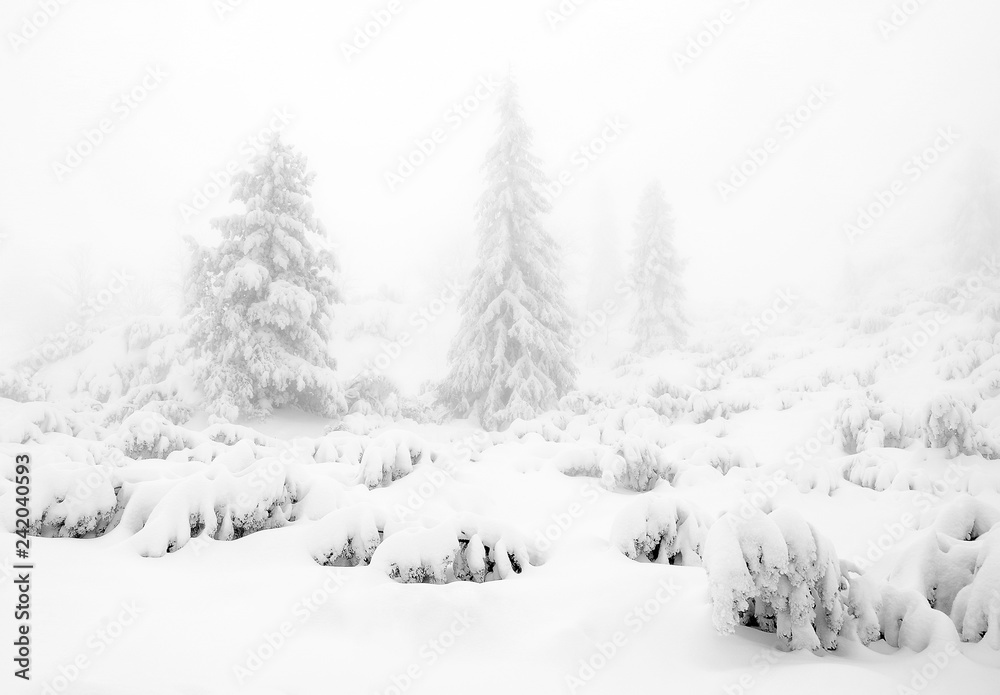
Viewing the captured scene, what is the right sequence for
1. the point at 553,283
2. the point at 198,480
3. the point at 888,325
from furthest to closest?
the point at 888,325 < the point at 553,283 < the point at 198,480

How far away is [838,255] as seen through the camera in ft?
175

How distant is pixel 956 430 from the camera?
5.70m

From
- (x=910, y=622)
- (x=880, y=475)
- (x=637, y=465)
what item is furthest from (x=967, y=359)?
(x=910, y=622)

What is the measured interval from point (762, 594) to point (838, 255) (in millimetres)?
62896

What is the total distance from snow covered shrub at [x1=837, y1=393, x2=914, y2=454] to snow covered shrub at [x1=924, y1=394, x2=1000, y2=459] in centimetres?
61

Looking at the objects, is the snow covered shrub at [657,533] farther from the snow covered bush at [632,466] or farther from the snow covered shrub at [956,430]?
the snow covered shrub at [956,430]

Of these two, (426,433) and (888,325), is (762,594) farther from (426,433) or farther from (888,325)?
(888,325)

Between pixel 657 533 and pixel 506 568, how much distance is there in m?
1.09

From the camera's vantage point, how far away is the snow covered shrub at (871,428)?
6.35 meters

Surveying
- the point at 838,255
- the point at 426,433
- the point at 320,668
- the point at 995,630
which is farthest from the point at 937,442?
the point at 838,255

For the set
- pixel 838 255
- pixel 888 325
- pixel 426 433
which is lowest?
pixel 426 433

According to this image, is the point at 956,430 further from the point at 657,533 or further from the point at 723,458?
the point at 657,533

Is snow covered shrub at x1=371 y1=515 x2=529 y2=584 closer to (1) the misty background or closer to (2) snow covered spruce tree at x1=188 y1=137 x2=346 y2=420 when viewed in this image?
(2) snow covered spruce tree at x1=188 y1=137 x2=346 y2=420

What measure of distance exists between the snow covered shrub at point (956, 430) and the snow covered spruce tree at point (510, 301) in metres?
9.00
